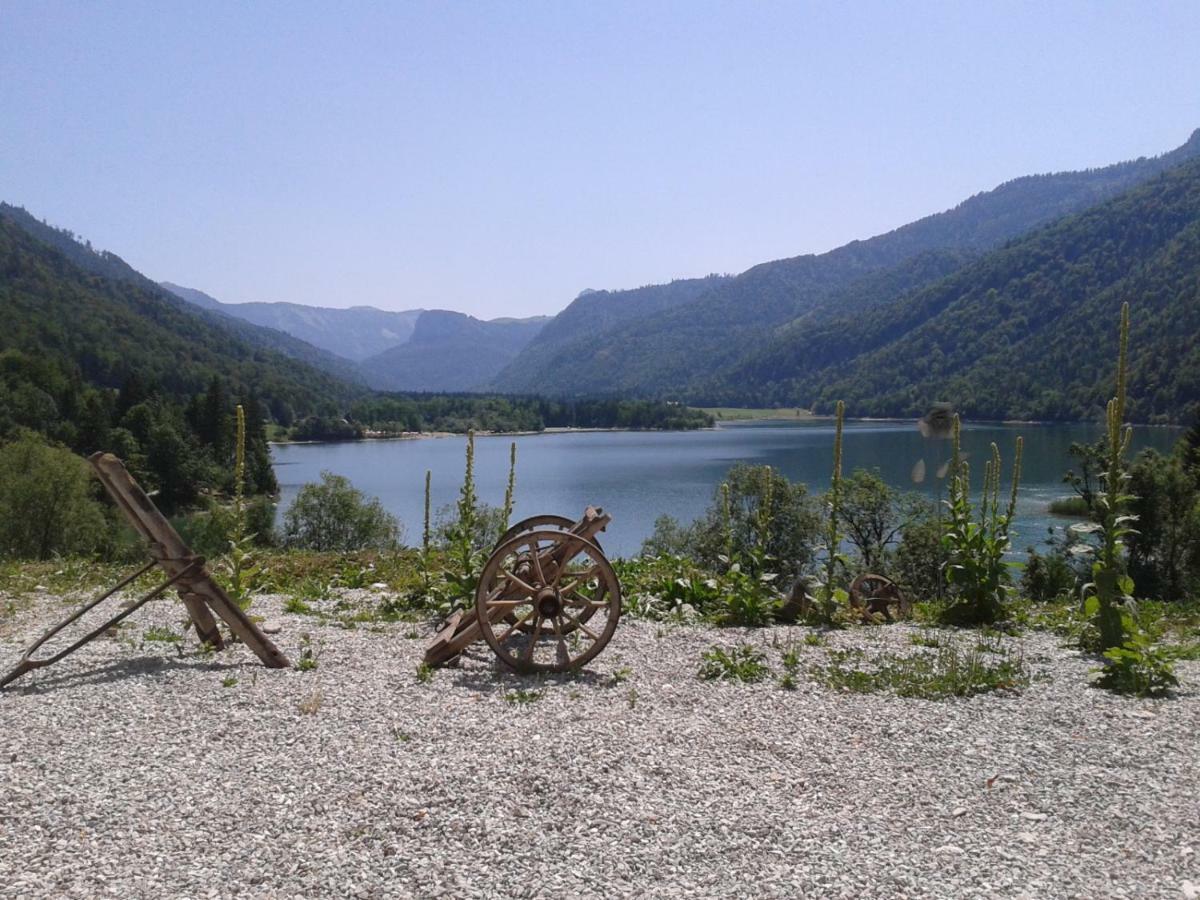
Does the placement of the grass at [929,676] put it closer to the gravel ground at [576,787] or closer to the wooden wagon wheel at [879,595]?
the gravel ground at [576,787]

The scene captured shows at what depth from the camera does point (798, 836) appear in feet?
17.2

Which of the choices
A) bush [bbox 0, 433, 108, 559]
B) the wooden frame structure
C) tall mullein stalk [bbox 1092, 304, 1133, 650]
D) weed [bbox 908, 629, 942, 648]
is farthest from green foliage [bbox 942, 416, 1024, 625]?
bush [bbox 0, 433, 108, 559]

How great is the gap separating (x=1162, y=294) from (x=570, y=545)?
21544cm

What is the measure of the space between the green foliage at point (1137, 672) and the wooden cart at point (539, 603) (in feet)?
15.3

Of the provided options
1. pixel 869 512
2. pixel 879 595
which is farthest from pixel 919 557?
pixel 879 595

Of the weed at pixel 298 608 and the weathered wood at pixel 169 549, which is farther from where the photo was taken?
the weed at pixel 298 608

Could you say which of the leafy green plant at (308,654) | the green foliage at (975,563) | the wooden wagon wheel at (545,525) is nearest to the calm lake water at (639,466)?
the green foliage at (975,563)

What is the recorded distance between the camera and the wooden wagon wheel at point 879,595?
12055mm

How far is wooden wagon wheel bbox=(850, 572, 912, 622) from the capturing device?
39.5 ft

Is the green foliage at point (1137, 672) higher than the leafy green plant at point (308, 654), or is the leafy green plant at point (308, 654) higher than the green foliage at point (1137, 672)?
the green foliage at point (1137, 672)

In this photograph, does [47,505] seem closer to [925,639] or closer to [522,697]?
[522,697]

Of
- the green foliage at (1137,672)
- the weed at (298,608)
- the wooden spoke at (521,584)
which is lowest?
the weed at (298,608)

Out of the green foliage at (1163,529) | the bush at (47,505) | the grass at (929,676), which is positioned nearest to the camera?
the grass at (929,676)

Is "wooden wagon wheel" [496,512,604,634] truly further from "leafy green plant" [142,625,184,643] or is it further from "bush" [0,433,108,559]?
"bush" [0,433,108,559]
